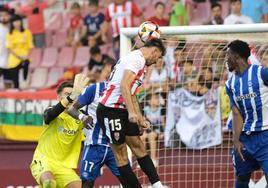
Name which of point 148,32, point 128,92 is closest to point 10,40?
point 148,32

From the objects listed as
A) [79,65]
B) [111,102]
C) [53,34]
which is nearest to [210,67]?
[111,102]

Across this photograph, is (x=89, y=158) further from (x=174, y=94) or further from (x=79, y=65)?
(x=79, y=65)

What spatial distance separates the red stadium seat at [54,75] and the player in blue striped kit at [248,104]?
757cm

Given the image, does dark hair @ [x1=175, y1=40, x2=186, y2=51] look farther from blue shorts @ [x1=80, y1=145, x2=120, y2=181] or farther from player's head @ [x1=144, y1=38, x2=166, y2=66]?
player's head @ [x1=144, y1=38, x2=166, y2=66]

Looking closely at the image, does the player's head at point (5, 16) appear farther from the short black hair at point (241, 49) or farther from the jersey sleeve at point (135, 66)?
the jersey sleeve at point (135, 66)

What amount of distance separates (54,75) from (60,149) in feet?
23.5

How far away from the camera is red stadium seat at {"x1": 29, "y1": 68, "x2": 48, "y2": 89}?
17.8 m

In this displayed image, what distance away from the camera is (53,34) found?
1883 centimetres

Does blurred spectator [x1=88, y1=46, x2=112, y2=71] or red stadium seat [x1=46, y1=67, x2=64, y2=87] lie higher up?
blurred spectator [x1=88, y1=46, x2=112, y2=71]

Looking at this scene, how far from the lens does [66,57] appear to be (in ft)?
60.1

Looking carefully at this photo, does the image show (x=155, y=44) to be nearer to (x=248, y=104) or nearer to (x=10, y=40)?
(x=248, y=104)

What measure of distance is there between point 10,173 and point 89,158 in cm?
251

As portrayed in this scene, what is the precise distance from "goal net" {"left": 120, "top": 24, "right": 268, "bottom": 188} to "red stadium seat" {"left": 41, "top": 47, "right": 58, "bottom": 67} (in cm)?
484

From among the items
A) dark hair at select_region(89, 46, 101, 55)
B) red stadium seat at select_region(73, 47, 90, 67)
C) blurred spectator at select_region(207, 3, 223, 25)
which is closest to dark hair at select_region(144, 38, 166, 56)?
blurred spectator at select_region(207, 3, 223, 25)
